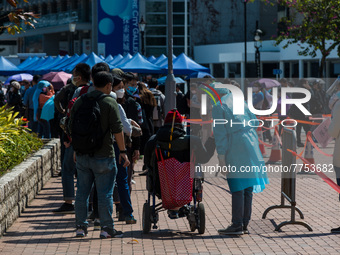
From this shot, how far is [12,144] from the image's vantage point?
39.5ft

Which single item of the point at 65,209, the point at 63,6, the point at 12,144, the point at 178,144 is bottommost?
the point at 65,209

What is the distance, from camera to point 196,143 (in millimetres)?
8453

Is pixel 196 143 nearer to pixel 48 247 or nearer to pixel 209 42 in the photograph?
pixel 48 247

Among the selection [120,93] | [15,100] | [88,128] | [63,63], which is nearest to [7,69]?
[63,63]

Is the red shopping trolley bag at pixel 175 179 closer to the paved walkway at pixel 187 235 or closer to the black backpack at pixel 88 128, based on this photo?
the paved walkway at pixel 187 235

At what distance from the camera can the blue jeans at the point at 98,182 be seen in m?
8.09

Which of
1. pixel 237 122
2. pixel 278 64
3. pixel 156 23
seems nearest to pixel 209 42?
pixel 156 23

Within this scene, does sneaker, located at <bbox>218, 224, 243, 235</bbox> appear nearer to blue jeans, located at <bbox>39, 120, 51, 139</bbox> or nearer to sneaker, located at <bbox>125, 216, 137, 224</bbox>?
sneaker, located at <bbox>125, 216, 137, 224</bbox>

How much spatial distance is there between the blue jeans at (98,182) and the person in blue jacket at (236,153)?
1.24m

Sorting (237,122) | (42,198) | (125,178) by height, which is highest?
(237,122)

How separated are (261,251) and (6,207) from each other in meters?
3.02

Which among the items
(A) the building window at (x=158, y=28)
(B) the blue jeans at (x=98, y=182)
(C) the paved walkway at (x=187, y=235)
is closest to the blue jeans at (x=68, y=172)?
(C) the paved walkway at (x=187, y=235)

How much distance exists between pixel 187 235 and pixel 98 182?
1226mm

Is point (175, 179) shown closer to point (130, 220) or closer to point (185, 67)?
point (130, 220)
